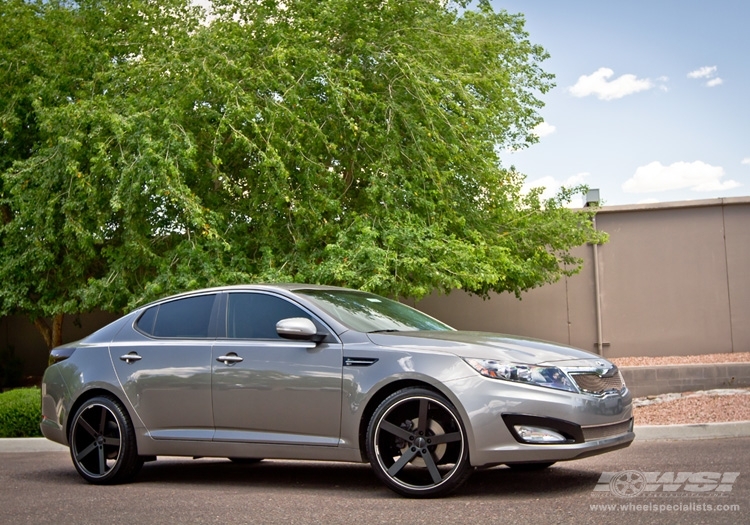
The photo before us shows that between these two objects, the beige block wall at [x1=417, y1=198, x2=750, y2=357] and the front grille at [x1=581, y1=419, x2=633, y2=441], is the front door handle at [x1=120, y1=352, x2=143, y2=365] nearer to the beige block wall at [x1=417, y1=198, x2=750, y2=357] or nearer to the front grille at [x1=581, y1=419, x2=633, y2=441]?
the front grille at [x1=581, y1=419, x2=633, y2=441]

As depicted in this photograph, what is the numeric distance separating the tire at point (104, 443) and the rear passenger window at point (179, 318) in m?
0.73

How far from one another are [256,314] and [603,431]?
2950 millimetres

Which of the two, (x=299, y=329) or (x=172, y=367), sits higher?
(x=299, y=329)

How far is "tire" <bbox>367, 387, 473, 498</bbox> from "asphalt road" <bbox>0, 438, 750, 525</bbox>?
14 cm

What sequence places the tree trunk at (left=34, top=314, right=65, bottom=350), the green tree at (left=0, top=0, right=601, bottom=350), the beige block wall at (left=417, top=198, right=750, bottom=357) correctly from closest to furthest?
the green tree at (left=0, top=0, right=601, bottom=350) < the beige block wall at (left=417, top=198, right=750, bottom=357) < the tree trunk at (left=34, top=314, right=65, bottom=350)

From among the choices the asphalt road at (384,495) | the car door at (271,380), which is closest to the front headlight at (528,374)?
the asphalt road at (384,495)

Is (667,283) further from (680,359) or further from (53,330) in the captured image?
(53,330)

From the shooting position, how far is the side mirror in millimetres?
7090

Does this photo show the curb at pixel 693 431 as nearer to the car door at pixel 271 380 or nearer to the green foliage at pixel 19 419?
the car door at pixel 271 380

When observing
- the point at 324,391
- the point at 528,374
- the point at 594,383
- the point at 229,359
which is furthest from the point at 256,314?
the point at 594,383

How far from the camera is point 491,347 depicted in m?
6.57

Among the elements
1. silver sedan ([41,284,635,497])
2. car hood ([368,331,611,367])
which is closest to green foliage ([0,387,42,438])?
silver sedan ([41,284,635,497])

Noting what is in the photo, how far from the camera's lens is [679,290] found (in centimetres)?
2028

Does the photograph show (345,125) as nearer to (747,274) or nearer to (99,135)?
(99,135)
